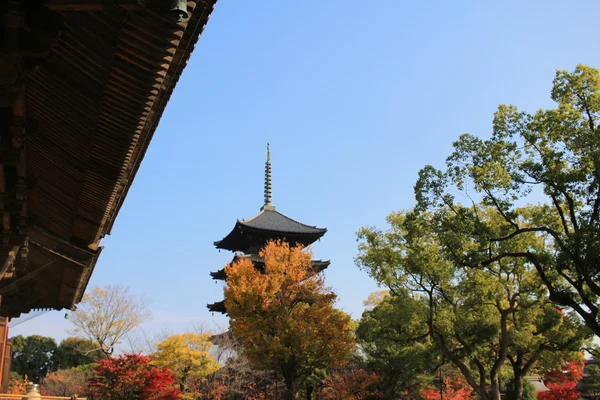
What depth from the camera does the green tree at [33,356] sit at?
43.5m

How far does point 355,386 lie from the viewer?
23859 millimetres

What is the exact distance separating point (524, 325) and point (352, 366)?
31.4 ft

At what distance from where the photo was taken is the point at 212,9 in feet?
11.9

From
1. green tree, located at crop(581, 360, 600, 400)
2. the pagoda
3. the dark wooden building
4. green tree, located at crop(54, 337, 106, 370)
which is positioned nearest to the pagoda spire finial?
the pagoda

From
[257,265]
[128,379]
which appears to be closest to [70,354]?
[257,265]

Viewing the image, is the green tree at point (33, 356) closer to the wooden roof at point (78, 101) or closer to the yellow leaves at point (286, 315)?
the yellow leaves at point (286, 315)

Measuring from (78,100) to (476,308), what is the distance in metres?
19.3

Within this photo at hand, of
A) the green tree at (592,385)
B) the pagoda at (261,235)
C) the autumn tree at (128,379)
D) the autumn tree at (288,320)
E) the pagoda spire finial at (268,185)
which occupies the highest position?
the pagoda spire finial at (268,185)

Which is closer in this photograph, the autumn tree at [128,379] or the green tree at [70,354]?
→ the autumn tree at [128,379]

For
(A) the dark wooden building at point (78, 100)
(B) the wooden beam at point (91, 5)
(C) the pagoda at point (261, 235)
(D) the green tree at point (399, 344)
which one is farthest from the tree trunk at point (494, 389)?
(B) the wooden beam at point (91, 5)

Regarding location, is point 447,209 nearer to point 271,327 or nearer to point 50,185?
point 271,327

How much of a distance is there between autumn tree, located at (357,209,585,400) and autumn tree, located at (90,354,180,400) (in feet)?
31.1

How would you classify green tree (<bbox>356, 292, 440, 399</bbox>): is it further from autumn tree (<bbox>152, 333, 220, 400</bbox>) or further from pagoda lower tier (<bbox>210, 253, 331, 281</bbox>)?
pagoda lower tier (<bbox>210, 253, 331, 281</bbox>)

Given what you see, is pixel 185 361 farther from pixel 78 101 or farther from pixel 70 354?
pixel 70 354
